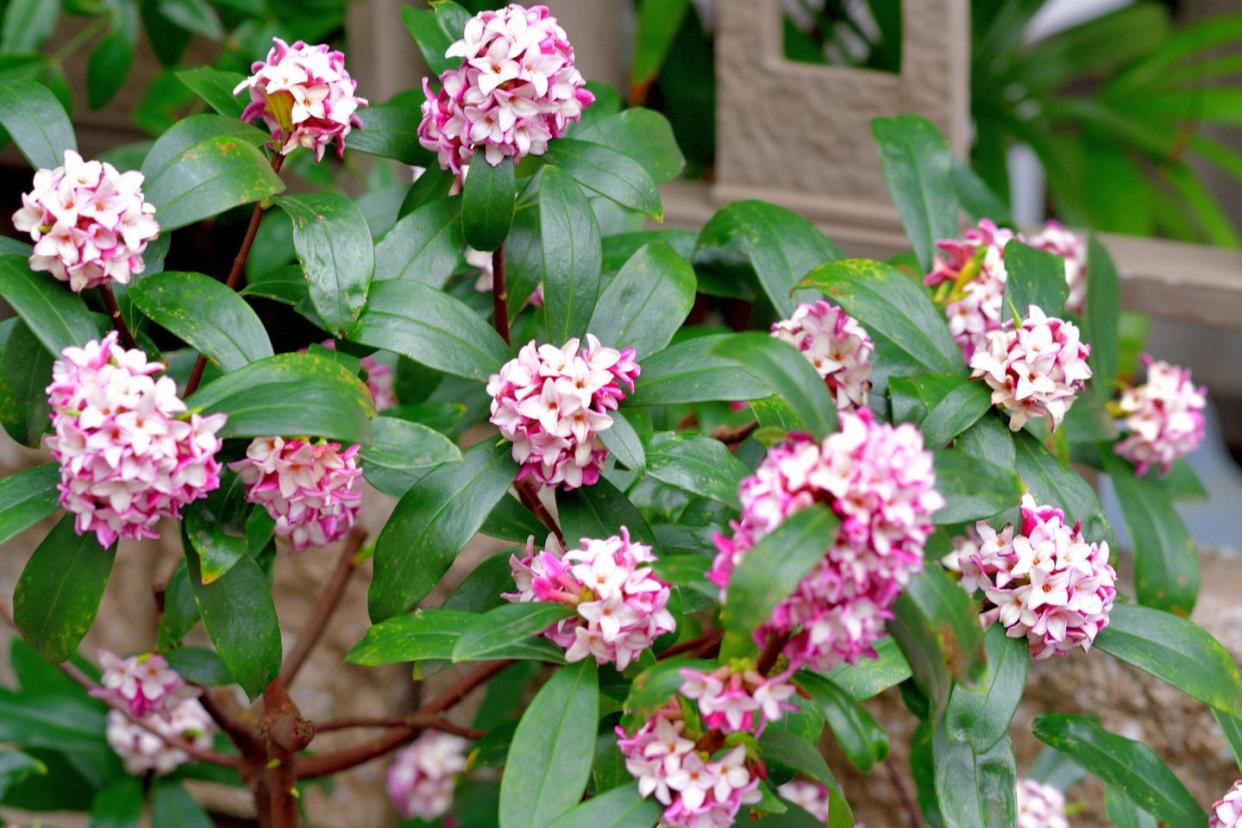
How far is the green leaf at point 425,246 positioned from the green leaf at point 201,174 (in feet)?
0.33

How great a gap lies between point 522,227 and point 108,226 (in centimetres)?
31

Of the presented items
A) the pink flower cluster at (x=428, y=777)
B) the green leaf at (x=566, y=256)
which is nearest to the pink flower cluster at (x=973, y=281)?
the green leaf at (x=566, y=256)

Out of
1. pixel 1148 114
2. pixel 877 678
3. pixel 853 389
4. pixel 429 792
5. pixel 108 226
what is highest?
pixel 108 226

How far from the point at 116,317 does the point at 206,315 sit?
0.20ft

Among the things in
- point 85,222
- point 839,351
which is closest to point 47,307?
point 85,222

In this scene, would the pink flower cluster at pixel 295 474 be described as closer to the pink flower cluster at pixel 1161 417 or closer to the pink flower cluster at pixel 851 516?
the pink flower cluster at pixel 851 516

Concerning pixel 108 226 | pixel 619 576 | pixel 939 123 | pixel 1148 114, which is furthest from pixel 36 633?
pixel 1148 114

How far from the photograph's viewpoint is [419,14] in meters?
1.01

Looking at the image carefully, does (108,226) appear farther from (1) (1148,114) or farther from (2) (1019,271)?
(1) (1148,114)

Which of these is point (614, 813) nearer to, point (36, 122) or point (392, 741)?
point (392, 741)

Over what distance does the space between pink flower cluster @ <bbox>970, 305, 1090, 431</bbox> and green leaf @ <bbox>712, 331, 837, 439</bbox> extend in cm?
25

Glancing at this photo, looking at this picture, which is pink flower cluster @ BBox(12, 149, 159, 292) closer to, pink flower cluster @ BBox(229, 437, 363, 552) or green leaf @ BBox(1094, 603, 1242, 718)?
pink flower cluster @ BBox(229, 437, 363, 552)

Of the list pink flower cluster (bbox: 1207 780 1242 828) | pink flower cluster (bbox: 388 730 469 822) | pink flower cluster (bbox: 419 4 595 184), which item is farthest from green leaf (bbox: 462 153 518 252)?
pink flower cluster (bbox: 388 730 469 822)

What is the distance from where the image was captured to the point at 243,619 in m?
0.88
